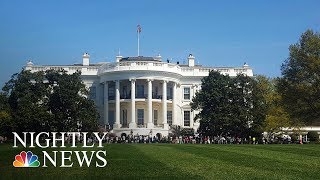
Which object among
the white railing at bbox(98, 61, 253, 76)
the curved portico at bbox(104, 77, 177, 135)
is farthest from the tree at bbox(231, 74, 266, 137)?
the white railing at bbox(98, 61, 253, 76)

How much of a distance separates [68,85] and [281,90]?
20.9m

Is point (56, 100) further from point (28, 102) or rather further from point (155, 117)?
point (155, 117)

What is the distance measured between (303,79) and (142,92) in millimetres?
32362

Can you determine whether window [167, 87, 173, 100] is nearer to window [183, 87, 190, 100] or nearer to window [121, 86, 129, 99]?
window [183, 87, 190, 100]

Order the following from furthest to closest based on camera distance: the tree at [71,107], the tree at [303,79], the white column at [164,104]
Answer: the white column at [164,104] < the tree at [71,107] < the tree at [303,79]

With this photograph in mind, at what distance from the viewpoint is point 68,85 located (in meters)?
55.4

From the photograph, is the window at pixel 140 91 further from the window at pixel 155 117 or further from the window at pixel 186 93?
the window at pixel 186 93

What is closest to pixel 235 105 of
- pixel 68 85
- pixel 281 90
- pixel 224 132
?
pixel 224 132

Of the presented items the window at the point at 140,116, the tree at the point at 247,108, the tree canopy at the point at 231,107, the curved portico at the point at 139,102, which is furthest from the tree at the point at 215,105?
the window at the point at 140,116

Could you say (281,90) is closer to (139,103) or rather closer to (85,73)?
(139,103)

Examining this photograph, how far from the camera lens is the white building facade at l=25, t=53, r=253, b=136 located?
72125 mm

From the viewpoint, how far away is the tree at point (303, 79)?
44.5 m

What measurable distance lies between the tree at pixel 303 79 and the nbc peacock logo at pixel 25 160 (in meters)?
32.0

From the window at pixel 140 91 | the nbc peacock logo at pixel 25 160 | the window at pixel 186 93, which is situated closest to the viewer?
the nbc peacock logo at pixel 25 160
